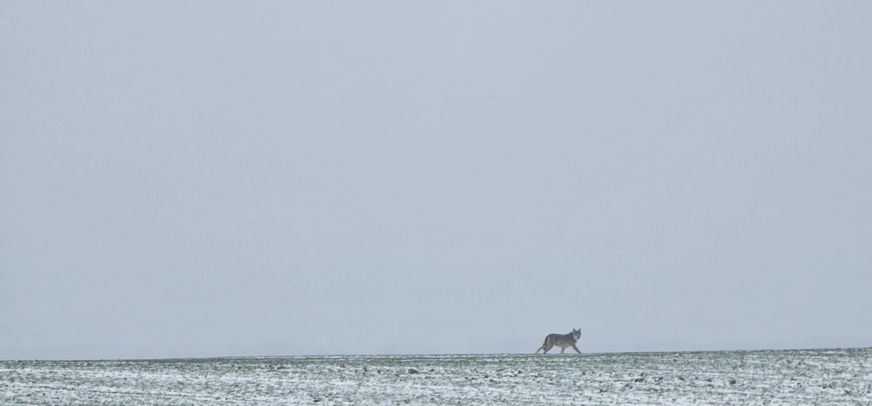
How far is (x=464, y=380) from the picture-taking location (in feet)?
88.9

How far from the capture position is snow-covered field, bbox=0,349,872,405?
79.4ft

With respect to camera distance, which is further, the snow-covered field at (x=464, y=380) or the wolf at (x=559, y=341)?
the wolf at (x=559, y=341)

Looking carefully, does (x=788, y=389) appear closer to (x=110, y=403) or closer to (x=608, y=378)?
(x=608, y=378)

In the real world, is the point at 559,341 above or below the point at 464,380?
above

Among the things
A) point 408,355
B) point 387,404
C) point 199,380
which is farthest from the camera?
point 408,355

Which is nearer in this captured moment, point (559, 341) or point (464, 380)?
point (464, 380)

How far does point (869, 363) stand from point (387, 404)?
41.3 feet

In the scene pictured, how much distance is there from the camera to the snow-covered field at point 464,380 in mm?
24188

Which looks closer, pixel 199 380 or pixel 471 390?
pixel 471 390

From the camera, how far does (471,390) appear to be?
83.7ft

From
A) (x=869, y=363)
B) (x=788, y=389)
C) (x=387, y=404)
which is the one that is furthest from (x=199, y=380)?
(x=869, y=363)

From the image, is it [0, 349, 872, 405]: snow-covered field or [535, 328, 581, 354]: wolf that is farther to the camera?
[535, 328, 581, 354]: wolf

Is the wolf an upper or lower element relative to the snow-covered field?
upper

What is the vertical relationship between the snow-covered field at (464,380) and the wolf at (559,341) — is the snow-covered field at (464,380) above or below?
below
